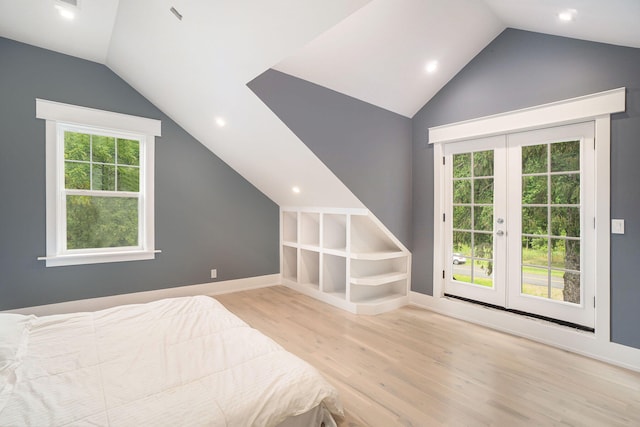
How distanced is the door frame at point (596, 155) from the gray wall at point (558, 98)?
5 centimetres

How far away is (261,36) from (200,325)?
2.05 meters

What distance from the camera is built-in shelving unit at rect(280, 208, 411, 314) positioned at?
11.8 feet

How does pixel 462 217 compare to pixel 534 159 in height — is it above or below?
below

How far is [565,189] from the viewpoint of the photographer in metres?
2.75

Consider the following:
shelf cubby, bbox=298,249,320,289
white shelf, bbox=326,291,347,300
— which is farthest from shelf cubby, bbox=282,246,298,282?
white shelf, bbox=326,291,347,300

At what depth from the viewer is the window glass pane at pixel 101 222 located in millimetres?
3338

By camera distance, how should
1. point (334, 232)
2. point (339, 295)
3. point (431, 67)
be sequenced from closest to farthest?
point (431, 67), point (339, 295), point (334, 232)

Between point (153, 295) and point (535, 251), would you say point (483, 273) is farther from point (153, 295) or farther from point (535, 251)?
point (153, 295)

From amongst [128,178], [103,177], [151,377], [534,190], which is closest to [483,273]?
[534,190]

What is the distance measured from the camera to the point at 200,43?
8.00ft

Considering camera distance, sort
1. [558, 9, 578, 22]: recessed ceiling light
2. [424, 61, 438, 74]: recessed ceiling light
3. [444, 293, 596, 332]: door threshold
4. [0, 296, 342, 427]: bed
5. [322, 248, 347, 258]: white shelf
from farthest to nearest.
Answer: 1. [322, 248, 347, 258]: white shelf
2. [424, 61, 438, 74]: recessed ceiling light
3. [444, 293, 596, 332]: door threshold
4. [558, 9, 578, 22]: recessed ceiling light
5. [0, 296, 342, 427]: bed

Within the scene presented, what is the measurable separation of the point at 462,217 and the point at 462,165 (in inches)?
23.7

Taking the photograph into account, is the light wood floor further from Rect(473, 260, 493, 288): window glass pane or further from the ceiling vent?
the ceiling vent

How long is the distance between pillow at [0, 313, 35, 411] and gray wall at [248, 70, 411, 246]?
2.27 metres
